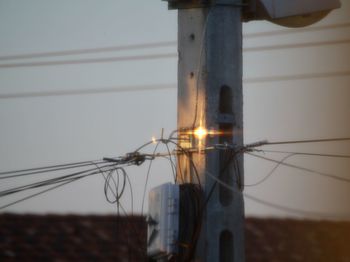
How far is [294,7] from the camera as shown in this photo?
8062 millimetres

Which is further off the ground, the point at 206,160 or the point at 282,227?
the point at 206,160

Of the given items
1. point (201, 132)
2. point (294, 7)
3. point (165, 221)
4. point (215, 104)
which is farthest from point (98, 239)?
point (294, 7)

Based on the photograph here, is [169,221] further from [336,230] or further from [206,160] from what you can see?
[336,230]

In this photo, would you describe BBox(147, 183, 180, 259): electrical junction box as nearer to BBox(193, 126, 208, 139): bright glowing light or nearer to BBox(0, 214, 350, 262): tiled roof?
BBox(193, 126, 208, 139): bright glowing light

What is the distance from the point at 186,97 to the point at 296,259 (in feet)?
17.6

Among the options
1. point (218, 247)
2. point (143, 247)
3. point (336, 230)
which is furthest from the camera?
point (336, 230)

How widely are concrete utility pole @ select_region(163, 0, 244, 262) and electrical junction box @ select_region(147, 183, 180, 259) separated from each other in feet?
0.78

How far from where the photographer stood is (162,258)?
741 cm

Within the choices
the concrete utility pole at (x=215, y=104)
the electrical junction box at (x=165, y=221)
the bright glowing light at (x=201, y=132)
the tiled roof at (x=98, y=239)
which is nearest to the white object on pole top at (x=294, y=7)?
the concrete utility pole at (x=215, y=104)

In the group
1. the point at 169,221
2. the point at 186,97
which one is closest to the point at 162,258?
the point at 169,221

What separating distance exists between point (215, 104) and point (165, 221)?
118 cm

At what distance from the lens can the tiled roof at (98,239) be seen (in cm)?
1229

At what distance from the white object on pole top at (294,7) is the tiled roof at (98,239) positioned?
485cm

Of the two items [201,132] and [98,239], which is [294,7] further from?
[98,239]
